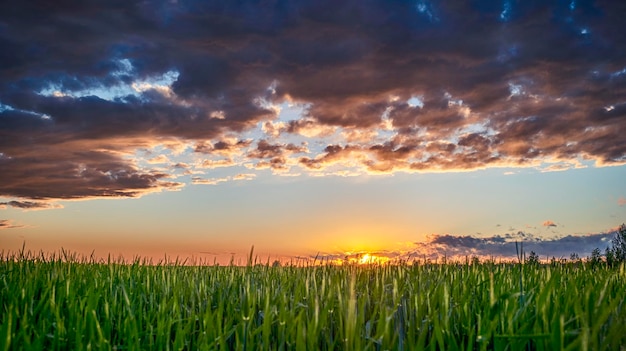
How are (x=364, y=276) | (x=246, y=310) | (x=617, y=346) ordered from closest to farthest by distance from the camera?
(x=617, y=346) → (x=246, y=310) → (x=364, y=276)

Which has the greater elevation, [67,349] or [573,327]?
[573,327]

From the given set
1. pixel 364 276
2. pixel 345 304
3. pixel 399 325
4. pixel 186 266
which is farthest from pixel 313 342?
pixel 186 266

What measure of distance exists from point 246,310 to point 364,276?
7.47 feet

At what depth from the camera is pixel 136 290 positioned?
15.5 ft

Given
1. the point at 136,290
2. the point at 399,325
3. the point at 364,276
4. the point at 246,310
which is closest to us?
the point at 399,325

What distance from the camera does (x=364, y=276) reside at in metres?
5.67

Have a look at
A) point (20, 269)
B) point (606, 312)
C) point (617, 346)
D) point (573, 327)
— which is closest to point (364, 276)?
point (573, 327)

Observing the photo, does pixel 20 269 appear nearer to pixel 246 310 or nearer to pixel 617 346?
pixel 246 310

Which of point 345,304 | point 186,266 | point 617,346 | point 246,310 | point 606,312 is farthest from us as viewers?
point 186,266

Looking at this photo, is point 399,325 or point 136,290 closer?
point 399,325

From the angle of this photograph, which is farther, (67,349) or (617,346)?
(67,349)

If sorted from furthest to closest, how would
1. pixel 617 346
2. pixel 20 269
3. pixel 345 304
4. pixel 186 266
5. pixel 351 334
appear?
1. pixel 186 266
2. pixel 20 269
3. pixel 345 304
4. pixel 617 346
5. pixel 351 334

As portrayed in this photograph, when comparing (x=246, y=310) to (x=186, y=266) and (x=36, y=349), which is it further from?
(x=186, y=266)

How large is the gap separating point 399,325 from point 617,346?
117 centimetres
